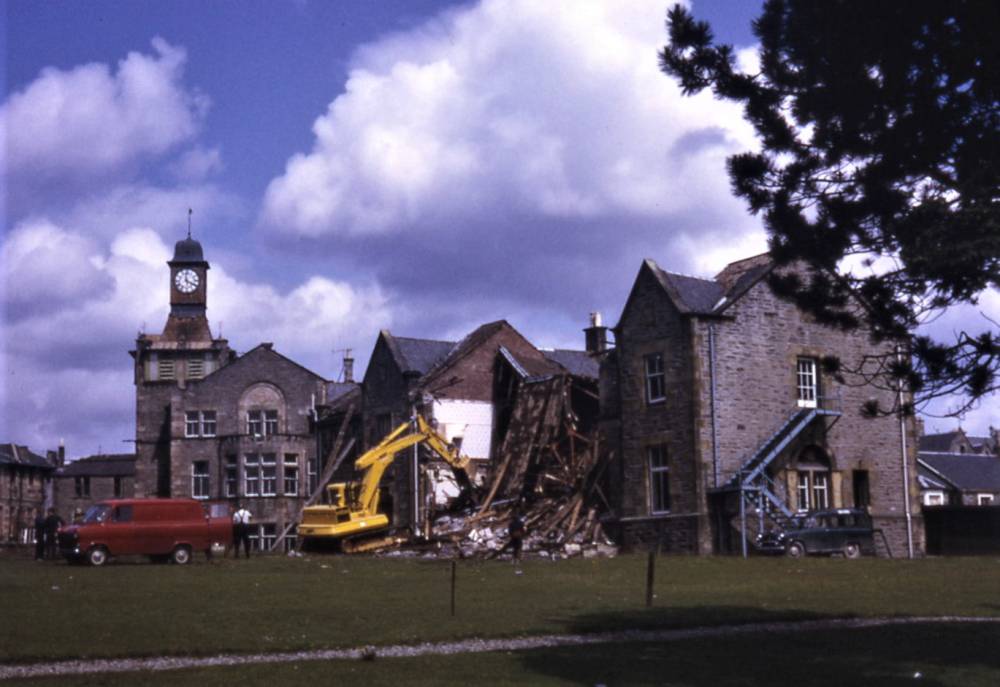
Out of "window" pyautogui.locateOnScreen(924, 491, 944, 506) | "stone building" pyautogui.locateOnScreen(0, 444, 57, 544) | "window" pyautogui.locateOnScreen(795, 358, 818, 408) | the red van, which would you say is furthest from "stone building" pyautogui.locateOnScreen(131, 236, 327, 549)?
"window" pyautogui.locateOnScreen(924, 491, 944, 506)

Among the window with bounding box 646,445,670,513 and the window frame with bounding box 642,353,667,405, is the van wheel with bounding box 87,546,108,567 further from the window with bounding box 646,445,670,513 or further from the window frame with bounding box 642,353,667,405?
the window frame with bounding box 642,353,667,405

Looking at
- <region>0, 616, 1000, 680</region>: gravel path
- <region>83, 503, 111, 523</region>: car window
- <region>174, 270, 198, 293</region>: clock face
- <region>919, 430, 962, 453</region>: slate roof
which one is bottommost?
<region>0, 616, 1000, 680</region>: gravel path

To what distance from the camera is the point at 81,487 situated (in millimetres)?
101750

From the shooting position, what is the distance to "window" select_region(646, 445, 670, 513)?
4088 cm

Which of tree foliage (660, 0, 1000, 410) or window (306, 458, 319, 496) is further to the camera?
window (306, 458, 319, 496)

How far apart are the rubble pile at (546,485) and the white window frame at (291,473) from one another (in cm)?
1680

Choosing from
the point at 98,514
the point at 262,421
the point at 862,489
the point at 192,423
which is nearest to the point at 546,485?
the point at 862,489

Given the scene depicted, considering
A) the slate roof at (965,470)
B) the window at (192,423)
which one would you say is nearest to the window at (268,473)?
the window at (192,423)

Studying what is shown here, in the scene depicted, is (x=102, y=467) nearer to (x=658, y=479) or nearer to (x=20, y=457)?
(x=20, y=457)

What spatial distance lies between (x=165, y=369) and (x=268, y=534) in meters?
28.9

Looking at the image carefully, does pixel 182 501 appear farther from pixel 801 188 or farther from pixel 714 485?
pixel 801 188

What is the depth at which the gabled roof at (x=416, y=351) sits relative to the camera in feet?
177

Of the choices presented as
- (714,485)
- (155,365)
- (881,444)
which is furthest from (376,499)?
(155,365)

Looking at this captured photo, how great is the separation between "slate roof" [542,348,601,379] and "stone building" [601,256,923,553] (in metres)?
13.2
